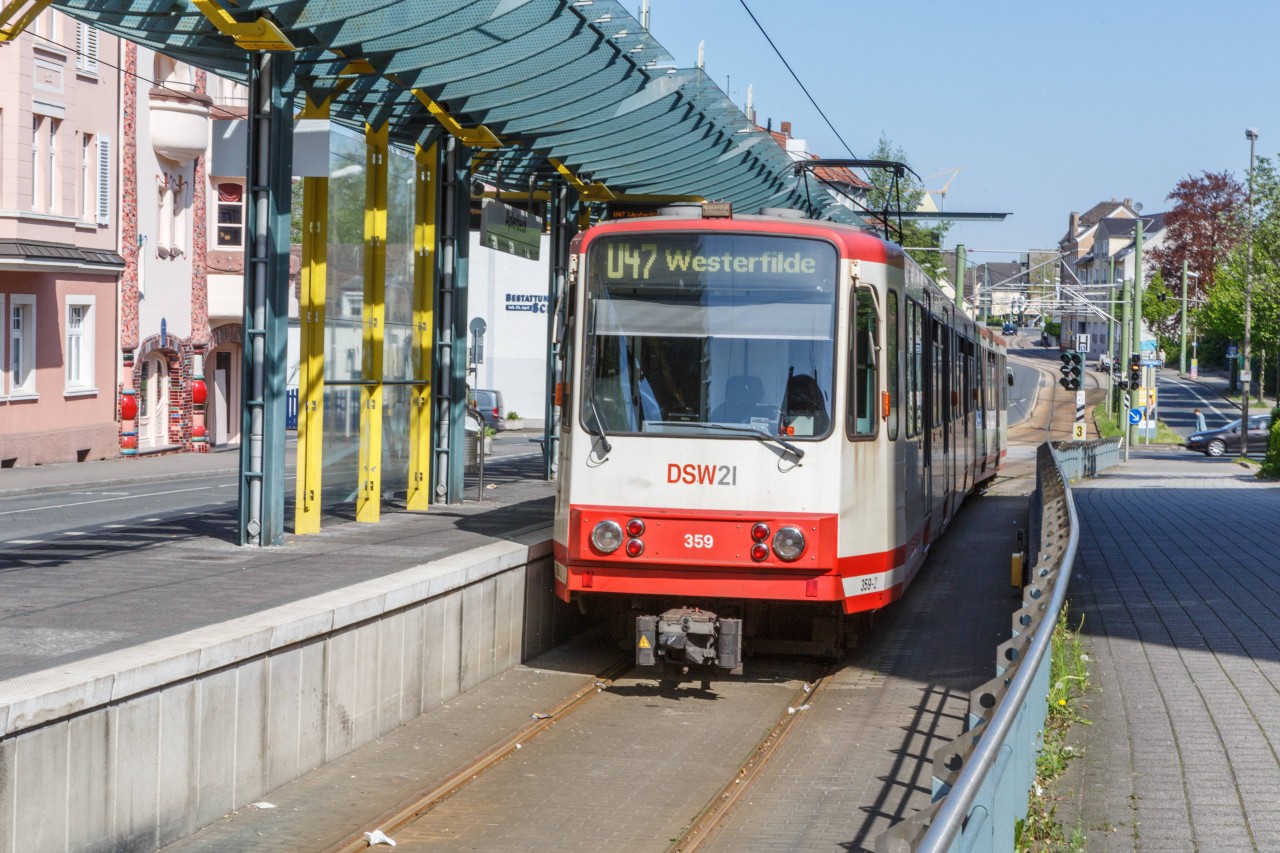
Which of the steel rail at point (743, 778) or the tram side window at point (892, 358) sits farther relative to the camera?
the tram side window at point (892, 358)

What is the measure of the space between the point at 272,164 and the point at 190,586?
404 centimetres

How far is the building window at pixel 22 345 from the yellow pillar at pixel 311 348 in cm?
2079

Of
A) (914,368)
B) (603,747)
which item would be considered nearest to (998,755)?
(603,747)

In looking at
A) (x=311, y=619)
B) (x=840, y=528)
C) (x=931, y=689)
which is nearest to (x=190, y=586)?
(x=311, y=619)

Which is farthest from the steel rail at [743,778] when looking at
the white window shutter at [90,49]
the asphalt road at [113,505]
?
the white window shutter at [90,49]

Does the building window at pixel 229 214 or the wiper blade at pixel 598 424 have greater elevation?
the building window at pixel 229 214

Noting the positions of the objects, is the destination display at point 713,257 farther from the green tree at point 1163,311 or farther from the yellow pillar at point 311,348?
the green tree at point 1163,311

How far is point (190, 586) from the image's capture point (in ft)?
34.7

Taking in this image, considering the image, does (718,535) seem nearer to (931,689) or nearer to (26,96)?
(931,689)

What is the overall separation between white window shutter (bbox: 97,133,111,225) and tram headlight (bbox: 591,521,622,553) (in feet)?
90.4

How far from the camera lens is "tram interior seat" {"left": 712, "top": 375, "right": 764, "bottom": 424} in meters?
11.4

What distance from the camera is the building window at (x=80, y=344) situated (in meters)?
35.7

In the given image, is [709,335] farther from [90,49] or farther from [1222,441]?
[1222,441]

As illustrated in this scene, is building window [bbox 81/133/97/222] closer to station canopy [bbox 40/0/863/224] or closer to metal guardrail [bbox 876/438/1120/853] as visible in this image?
station canopy [bbox 40/0/863/224]
